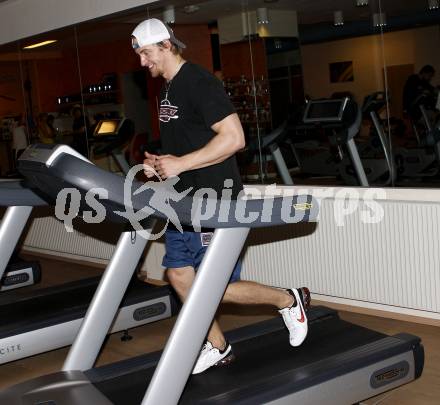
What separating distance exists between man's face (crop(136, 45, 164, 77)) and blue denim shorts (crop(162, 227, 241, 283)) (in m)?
0.66

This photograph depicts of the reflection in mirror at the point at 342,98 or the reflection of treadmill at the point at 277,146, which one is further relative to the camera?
the reflection of treadmill at the point at 277,146

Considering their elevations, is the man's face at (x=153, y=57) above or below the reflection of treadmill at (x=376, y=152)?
above

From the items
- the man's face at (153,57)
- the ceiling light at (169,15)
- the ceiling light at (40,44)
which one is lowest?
the man's face at (153,57)

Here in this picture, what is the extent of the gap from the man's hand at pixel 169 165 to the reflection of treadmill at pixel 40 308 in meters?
1.01

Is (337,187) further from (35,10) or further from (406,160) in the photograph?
(35,10)

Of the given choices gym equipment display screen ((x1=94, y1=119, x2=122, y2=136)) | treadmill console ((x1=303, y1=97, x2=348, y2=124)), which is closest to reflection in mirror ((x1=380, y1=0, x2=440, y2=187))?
treadmill console ((x1=303, y1=97, x2=348, y2=124))

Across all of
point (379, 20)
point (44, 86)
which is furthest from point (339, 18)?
point (44, 86)

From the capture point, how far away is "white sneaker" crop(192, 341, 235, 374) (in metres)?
2.93

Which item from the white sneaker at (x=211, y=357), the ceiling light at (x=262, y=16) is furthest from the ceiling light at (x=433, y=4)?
the white sneaker at (x=211, y=357)

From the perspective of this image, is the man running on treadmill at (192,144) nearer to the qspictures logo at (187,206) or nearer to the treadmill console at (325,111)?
the qspictures logo at (187,206)

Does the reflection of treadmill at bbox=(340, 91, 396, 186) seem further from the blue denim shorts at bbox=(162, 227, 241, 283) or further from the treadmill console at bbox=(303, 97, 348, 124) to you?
the blue denim shorts at bbox=(162, 227, 241, 283)

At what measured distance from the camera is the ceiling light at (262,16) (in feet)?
14.7

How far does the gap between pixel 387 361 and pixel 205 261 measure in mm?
881

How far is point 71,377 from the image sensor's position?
2.95 metres
